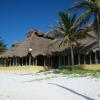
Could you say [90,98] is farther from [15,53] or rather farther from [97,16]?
[15,53]

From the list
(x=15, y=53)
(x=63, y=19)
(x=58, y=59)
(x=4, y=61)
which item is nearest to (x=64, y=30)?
(x=63, y=19)

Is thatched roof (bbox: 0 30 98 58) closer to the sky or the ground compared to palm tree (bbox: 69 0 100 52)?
closer to the ground

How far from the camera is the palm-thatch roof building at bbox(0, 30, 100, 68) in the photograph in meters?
29.2

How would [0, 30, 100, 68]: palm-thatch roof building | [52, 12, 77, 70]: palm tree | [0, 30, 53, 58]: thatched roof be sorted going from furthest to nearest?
[0, 30, 53, 58]: thatched roof → [0, 30, 100, 68]: palm-thatch roof building → [52, 12, 77, 70]: palm tree

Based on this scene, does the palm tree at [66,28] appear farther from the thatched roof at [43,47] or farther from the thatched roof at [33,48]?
the thatched roof at [33,48]

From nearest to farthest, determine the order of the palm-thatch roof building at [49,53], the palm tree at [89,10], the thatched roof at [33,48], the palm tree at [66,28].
Answer: the palm tree at [89,10] → the palm tree at [66,28] → the palm-thatch roof building at [49,53] → the thatched roof at [33,48]

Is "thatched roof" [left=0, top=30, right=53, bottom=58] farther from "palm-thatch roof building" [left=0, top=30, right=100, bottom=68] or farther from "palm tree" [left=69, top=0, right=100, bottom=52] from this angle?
"palm tree" [left=69, top=0, right=100, bottom=52]

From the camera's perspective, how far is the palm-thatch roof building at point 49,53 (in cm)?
2917

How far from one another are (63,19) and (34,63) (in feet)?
36.4

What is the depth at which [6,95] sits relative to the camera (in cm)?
1266

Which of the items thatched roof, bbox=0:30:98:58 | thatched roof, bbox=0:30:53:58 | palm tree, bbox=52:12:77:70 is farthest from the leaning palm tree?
thatched roof, bbox=0:30:53:58

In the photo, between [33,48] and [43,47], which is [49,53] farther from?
[33,48]

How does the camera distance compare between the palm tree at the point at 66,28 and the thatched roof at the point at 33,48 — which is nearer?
the palm tree at the point at 66,28

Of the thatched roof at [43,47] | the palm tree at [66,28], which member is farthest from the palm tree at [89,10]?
the thatched roof at [43,47]
